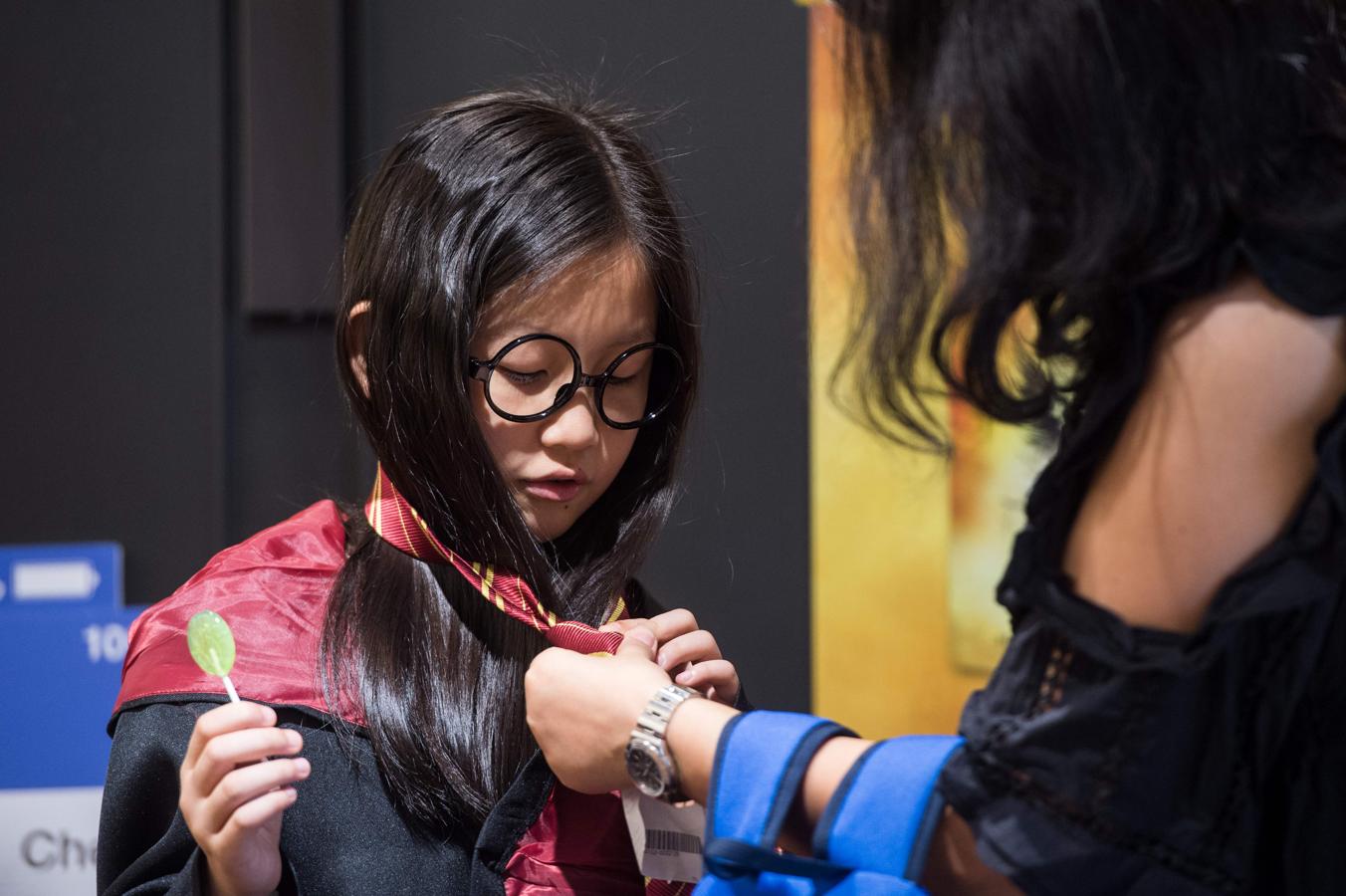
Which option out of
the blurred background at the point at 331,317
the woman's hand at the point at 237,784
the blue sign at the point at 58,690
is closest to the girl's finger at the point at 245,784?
the woman's hand at the point at 237,784

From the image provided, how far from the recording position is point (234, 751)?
1.00m

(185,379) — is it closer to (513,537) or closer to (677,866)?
(513,537)

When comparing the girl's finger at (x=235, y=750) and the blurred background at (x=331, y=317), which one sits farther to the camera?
the blurred background at (x=331, y=317)

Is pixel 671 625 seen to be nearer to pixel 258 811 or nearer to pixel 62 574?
pixel 258 811

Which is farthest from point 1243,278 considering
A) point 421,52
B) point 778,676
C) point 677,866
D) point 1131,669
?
point 421,52

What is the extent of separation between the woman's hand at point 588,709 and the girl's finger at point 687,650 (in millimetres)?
111

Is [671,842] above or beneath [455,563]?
beneath

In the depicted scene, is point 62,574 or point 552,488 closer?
point 552,488

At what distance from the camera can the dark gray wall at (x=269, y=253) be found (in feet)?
7.47

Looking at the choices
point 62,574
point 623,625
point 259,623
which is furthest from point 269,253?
point 623,625

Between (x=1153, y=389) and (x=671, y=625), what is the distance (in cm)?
53

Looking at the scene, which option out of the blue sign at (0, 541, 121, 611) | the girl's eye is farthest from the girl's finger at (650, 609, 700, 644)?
the blue sign at (0, 541, 121, 611)

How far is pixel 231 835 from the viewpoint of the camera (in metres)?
1.02

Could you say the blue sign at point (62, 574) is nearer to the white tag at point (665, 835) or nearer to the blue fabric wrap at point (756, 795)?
the white tag at point (665, 835)
